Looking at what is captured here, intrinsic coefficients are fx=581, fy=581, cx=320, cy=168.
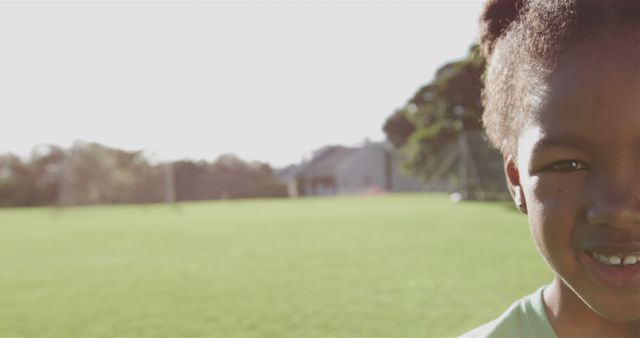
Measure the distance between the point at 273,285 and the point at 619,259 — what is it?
290 centimetres

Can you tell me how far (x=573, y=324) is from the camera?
1393 millimetres

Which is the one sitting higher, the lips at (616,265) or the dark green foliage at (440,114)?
the dark green foliage at (440,114)

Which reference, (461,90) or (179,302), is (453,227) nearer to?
(179,302)

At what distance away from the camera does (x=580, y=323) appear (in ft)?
4.55

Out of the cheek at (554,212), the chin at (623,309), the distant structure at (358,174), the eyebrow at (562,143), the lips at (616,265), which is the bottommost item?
the chin at (623,309)

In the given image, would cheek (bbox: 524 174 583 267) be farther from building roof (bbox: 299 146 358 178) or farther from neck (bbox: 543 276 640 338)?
building roof (bbox: 299 146 358 178)

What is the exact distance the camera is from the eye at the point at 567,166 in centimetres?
116

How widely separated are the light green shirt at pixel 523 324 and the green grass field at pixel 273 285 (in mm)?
1130

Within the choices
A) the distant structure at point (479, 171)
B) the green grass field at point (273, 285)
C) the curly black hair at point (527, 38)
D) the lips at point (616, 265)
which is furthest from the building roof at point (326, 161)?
the lips at point (616, 265)

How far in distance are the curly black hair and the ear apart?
0.03 m

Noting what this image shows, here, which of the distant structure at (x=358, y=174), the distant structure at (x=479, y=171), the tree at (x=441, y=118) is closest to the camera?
the distant structure at (x=479, y=171)

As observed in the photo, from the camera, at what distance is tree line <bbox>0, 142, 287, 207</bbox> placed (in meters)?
28.9

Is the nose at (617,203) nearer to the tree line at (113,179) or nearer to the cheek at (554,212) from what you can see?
the cheek at (554,212)

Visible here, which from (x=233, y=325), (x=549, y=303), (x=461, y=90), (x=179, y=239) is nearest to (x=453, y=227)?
(x=179, y=239)
